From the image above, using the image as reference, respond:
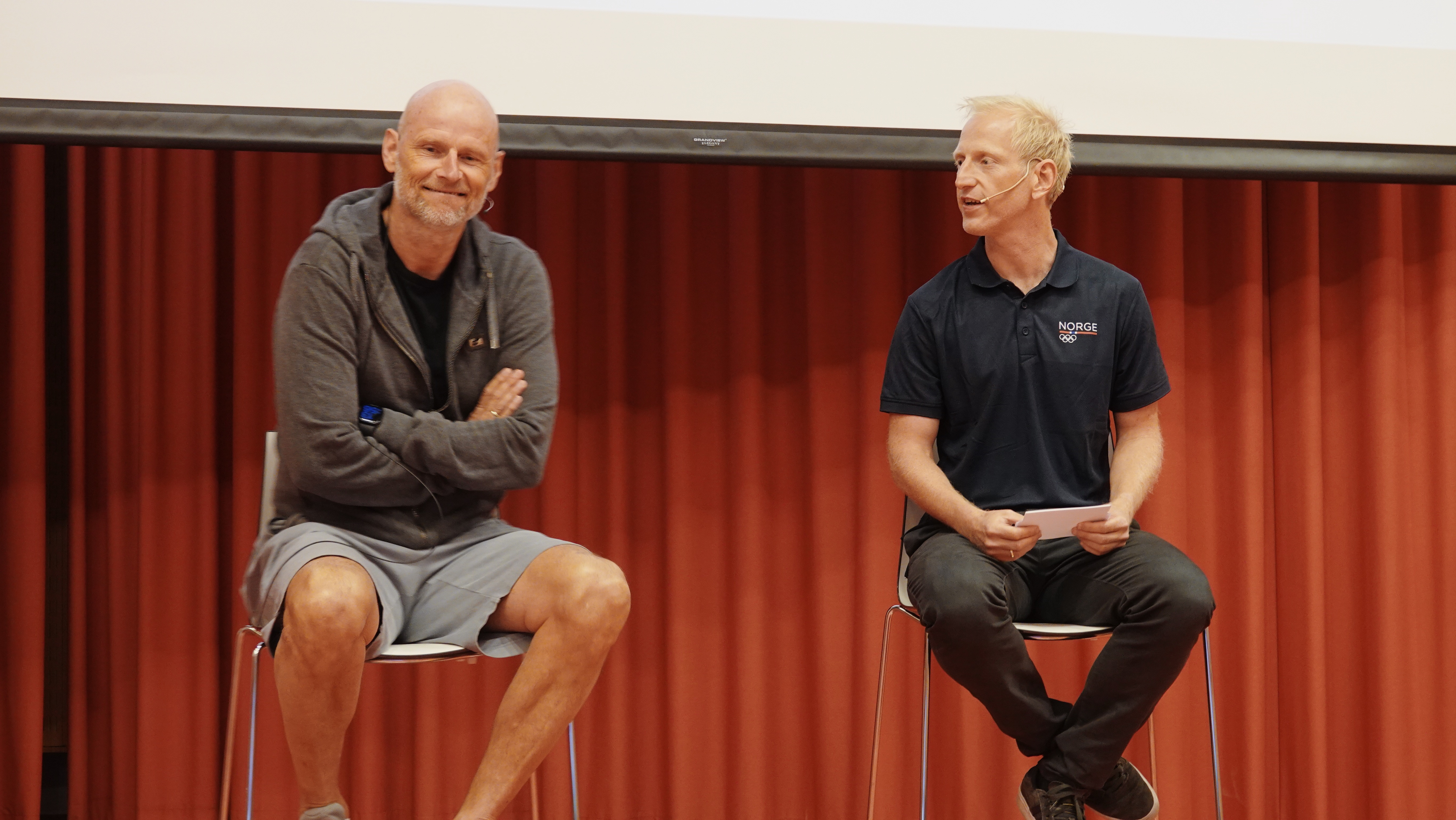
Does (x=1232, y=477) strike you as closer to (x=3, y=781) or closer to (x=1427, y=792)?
(x=1427, y=792)

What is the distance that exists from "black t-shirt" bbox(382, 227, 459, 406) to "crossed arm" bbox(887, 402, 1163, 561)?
80 centimetres

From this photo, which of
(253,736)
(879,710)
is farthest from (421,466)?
(879,710)

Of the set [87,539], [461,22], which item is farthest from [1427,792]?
[87,539]

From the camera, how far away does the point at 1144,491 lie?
6.59ft

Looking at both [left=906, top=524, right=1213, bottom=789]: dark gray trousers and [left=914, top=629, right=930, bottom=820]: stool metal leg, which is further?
[left=914, top=629, right=930, bottom=820]: stool metal leg

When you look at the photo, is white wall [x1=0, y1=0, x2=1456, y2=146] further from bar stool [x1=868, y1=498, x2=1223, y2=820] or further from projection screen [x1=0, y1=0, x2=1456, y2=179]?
bar stool [x1=868, y1=498, x2=1223, y2=820]

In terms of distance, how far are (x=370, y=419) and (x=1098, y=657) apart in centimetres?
122

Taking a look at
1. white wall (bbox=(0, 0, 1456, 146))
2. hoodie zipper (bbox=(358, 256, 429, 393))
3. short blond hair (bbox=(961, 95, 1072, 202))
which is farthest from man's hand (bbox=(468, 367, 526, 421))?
short blond hair (bbox=(961, 95, 1072, 202))

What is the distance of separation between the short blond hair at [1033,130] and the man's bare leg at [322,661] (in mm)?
1328

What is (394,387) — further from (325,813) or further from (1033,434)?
(1033,434)

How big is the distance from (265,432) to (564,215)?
0.79m

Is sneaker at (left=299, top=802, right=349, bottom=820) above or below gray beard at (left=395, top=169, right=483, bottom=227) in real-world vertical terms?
below

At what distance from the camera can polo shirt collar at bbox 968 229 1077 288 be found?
6.73ft

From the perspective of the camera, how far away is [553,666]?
1.70m
